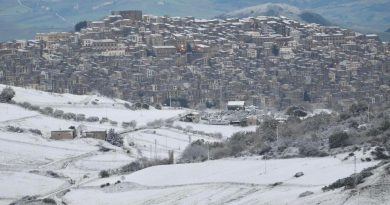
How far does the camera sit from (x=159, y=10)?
144250mm

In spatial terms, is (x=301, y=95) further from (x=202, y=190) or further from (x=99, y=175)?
(x=202, y=190)

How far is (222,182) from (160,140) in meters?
19.6

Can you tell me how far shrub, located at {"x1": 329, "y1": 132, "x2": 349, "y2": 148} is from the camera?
3422 centimetres

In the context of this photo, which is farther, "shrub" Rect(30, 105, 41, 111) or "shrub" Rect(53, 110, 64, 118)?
"shrub" Rect(30, 105, 41, 111)

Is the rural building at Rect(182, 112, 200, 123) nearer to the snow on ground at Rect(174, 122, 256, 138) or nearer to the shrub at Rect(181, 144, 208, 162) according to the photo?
the snow on ground at Rect(174, 122, 256, 138)

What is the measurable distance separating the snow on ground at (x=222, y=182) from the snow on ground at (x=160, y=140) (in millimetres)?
11317

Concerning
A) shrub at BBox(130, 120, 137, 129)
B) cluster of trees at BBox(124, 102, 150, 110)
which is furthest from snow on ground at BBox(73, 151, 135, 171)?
cluster of trees at BBox(124, 102, 150, 110)

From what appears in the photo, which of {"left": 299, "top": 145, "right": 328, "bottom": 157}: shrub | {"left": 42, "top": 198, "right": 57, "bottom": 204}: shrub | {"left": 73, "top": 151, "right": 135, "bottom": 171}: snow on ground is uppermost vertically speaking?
{"left": 299, "top": 145, "right": 328, "bottom": 157}: shrub

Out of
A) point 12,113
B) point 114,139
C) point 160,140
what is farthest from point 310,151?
point 12,113

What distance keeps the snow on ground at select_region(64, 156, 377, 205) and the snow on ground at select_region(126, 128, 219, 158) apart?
37.1ft

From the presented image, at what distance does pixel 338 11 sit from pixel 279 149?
119 m

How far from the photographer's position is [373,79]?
8525cm

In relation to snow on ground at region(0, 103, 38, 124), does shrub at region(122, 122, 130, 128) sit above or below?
below

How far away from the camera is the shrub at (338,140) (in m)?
34.2
